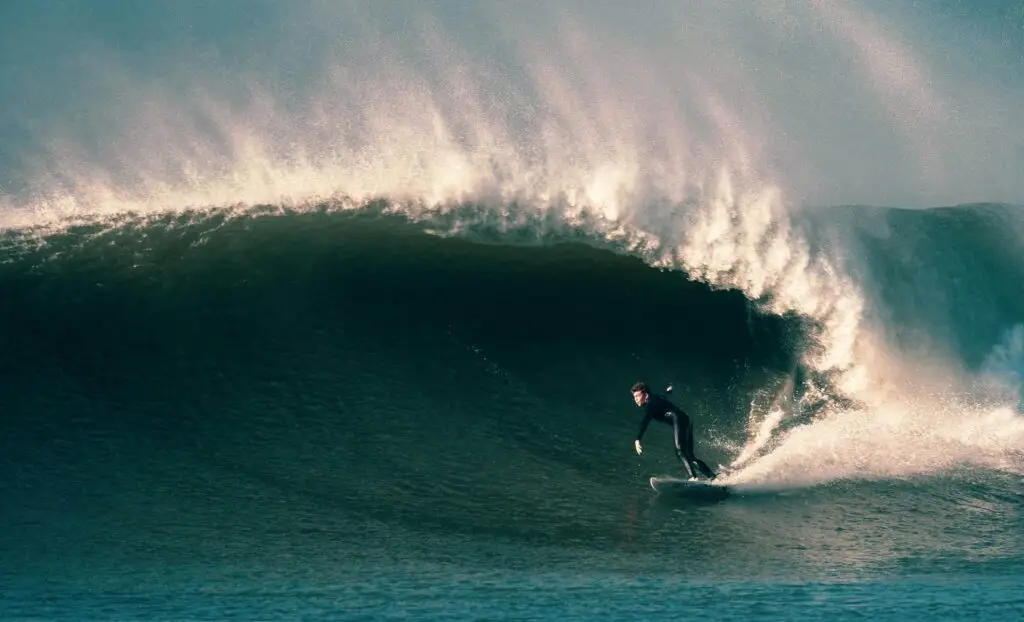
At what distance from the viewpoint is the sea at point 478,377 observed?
7.34 metres

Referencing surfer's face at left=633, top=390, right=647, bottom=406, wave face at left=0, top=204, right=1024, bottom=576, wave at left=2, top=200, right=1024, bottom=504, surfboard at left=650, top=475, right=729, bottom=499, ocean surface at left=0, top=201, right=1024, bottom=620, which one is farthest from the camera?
wave at left=2, top=200, right=1024, bottom=504

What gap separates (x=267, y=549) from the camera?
7586mm

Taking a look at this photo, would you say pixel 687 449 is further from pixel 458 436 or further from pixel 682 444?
pixel 458 436

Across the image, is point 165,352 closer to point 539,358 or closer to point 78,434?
point 78,434

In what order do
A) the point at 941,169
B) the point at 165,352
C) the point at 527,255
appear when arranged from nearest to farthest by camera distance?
1. the point at 165,352
2. the point at 527,255
3. the point at 941,169

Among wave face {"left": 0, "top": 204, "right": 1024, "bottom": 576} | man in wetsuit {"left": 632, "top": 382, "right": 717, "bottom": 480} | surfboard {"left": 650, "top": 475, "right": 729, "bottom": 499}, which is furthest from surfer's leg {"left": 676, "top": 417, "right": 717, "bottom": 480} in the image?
wave face {"left": 0, "top": 204, "right": 1024, "bottom": 576}

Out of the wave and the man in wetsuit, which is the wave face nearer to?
the wave

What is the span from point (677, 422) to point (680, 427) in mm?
45

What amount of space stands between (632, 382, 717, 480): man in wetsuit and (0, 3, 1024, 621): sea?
240 mm

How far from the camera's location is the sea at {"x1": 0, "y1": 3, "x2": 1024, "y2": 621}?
7.34m

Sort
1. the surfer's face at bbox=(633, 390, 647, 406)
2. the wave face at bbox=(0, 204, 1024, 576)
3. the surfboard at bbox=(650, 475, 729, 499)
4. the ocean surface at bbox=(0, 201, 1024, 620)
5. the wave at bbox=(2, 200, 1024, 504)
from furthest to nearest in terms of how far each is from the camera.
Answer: the wave at bbox=(2, 200, 1024, 504) → the surfer's face at bbox=(633, 390, 647, 406) → the surfboard at bbox=(650, 475, 729, 499) → the wave face at bbox=(0, 204, 1024, 576) → the ocean surface at bbox=(0, 201, 1024, 620)

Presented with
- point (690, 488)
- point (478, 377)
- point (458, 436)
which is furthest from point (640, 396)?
point (478, 377)

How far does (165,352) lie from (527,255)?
12.8 ft

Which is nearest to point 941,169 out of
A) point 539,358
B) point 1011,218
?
point 1011,218
